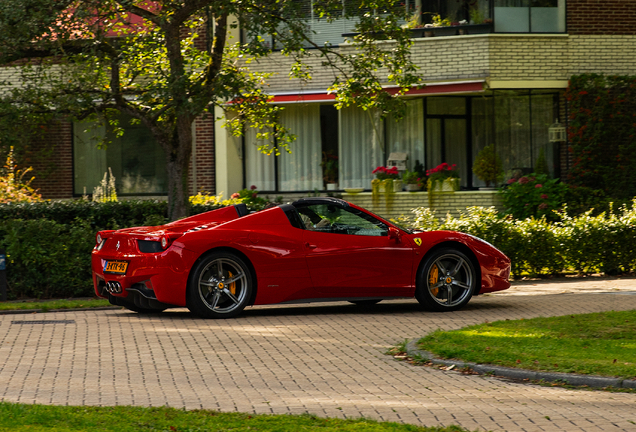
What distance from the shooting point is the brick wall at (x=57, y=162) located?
75.6 ft

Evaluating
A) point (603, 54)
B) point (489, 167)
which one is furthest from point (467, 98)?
point (603, 54)

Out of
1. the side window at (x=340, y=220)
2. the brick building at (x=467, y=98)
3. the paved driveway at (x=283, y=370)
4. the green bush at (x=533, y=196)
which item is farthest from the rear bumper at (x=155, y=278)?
the brick building at (x=467, y=98)

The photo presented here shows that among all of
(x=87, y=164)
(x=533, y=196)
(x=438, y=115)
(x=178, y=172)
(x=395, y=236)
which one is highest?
(x=438, y=115)

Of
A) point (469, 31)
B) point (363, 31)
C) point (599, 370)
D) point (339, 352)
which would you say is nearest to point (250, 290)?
point (339, 352)

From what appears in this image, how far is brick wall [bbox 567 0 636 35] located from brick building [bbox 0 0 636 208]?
2 centimetres

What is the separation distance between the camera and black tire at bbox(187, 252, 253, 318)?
9.84 m

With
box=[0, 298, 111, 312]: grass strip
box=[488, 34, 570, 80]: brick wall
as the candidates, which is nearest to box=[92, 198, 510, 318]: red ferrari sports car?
box=[0, 298, 111, 312]: grass strip

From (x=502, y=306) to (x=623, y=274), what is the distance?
496 centimetres

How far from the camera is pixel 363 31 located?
1495cm

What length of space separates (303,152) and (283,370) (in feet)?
51.2

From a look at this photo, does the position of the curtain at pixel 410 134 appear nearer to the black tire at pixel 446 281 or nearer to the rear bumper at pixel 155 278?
the black tire at pixel 446 281

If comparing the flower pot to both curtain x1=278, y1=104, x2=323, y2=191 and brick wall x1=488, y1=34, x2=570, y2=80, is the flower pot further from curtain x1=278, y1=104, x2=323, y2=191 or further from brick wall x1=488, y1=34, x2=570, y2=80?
curtain x1=278, y1=104, x2=323, y2=191

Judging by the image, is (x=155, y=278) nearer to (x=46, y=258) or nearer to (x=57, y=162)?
(x=46, y=258)

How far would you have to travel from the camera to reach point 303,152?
22422mm
